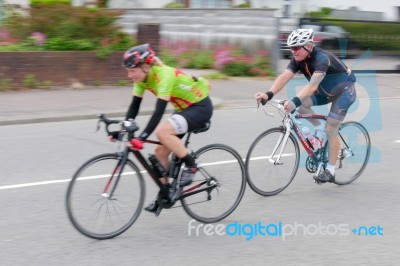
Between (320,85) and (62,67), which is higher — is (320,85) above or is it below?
above

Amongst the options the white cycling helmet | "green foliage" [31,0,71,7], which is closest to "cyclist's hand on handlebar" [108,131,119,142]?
the white cycling helmet

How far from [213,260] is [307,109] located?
2.57m

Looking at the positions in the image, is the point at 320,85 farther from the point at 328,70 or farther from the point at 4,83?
the point at 4,83

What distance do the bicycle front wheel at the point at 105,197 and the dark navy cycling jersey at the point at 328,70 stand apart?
2318mm

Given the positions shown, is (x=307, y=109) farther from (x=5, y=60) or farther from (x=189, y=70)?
(x=189, y=70)

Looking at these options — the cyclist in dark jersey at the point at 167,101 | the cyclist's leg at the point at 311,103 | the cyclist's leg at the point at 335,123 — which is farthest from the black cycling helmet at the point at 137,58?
the cyclist's leg at the point at 335,123

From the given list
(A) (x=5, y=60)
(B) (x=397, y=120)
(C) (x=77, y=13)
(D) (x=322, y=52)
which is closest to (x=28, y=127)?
(A) (x=5, y=60)

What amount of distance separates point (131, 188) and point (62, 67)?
9.59m

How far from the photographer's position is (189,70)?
1797 cm

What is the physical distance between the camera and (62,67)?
563 inches

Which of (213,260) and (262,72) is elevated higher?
(213,260)

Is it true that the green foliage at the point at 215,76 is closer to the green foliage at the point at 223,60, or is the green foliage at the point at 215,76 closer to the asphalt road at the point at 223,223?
the green foliage at the point at 223,60

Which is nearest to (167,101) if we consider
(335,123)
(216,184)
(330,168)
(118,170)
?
(118,170)

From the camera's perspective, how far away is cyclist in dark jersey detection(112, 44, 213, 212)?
16.7 feet
